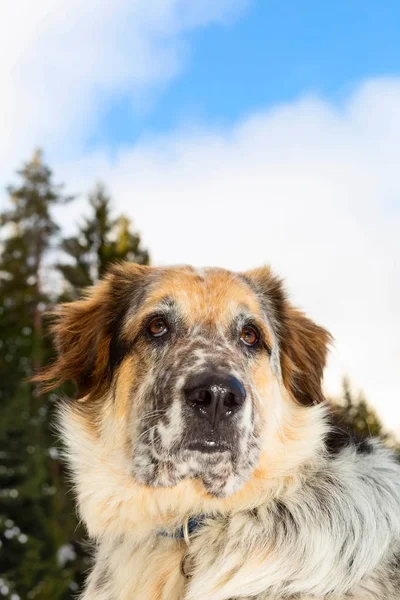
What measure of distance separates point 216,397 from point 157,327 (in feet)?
Answer: 3.29

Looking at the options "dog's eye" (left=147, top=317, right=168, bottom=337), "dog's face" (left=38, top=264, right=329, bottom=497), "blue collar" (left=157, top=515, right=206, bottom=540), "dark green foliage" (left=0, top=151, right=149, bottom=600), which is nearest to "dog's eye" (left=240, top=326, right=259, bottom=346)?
"dog's face" (left=38, top=264, right=329, bottom=497)

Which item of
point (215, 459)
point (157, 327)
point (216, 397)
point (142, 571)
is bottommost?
point (142, 571)

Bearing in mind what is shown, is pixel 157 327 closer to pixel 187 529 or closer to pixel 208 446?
pixel 208 446

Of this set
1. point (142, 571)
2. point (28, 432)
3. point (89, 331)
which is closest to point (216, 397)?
point (142, 571)

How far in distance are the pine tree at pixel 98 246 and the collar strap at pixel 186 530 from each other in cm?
2973

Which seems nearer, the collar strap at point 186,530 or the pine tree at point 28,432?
the collar strap at point 186,530

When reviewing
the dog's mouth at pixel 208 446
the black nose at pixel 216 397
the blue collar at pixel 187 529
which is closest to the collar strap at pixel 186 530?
the blue collar at pixel 187 529

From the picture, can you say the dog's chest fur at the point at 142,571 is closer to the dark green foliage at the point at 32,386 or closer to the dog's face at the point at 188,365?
the dog's face at the point at 188,365

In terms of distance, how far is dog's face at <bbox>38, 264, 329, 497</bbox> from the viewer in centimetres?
418

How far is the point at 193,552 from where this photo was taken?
4.26 m

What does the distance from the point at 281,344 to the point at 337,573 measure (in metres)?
1.80

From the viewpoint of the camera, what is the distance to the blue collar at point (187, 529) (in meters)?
4.38

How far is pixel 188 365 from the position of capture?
14.5 ft

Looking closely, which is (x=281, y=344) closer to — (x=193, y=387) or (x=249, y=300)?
(x=249, y=300)
